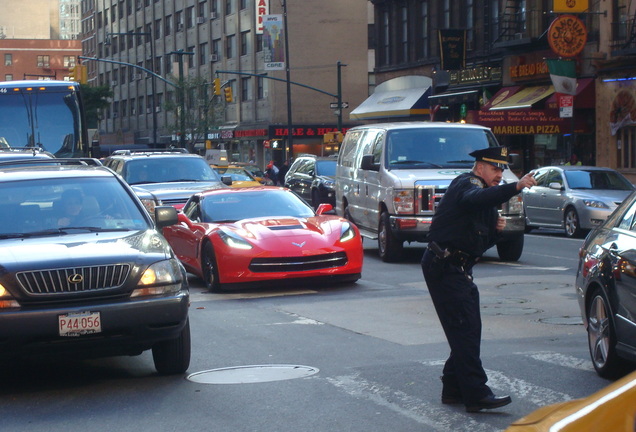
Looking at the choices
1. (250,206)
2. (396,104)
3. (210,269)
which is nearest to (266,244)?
(210,269)

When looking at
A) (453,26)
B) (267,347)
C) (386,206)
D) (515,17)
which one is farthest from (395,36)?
(267,347)

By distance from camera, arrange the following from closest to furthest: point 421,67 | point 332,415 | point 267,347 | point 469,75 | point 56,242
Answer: point 332,415, point 56,242, point 267,347, point 469,75, point 421,67

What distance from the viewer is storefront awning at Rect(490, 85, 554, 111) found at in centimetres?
3719

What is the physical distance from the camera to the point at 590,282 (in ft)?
26.2

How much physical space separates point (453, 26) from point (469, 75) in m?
2.53

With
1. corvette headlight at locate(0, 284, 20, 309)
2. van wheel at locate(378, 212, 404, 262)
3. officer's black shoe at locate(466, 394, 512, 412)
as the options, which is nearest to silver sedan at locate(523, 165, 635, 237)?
van wheel at locate(378, 212, 404, 262)

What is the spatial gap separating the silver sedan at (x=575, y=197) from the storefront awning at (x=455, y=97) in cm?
1694

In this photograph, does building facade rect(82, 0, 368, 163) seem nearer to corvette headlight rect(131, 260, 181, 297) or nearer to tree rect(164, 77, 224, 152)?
tree rect(164, 77, 224, 152)

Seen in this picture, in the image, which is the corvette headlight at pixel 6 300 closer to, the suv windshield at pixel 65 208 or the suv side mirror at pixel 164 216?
the suv windshield at pixel 65 208

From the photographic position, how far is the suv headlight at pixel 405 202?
16938 millimetres

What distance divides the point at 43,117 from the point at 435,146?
38.1 ft

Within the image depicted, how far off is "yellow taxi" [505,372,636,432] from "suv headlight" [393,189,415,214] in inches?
545

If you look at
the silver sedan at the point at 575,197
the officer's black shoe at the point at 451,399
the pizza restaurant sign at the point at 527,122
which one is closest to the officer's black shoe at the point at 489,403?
the officer's black shoe at the point at 451,399

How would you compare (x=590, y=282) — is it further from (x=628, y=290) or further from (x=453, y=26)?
(x=453, y=26)
